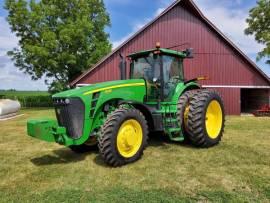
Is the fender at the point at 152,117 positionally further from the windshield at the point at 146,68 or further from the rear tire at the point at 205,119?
the windshield at the point at 146,68

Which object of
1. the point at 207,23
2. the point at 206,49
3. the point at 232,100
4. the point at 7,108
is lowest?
the point at 7,108

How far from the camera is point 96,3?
31.6 metres

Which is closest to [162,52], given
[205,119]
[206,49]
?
[205,119]

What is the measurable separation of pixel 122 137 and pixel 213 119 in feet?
9.32

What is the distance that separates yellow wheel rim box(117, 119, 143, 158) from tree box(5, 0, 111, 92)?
799 inches

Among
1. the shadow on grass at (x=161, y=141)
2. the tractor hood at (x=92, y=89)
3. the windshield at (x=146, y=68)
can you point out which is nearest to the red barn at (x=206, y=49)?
the shadow on grass at (x=161, y=141)

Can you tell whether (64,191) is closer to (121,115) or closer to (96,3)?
(121,115)

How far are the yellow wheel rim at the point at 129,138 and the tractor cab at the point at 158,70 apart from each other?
119 centimetres

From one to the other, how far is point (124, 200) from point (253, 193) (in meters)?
1.76

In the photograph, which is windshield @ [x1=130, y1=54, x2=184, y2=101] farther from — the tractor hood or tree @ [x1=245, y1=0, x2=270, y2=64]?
tree @ [x1=245, y1=0, x2=270, y2=64]

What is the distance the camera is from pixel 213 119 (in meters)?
7.35

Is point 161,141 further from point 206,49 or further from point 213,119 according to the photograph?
point 206,49

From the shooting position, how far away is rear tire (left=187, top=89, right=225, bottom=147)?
257 inches

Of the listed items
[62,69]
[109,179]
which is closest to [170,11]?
[62,69]
